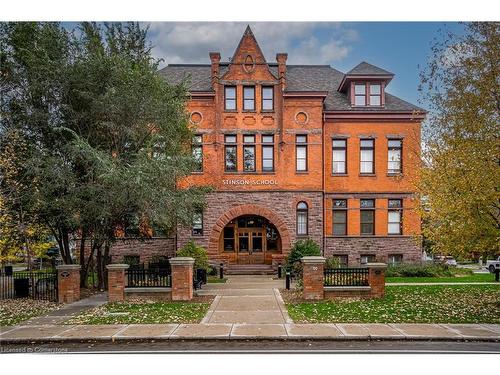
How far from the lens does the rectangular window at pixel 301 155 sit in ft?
90.1

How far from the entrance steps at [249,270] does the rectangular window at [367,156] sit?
8.54m

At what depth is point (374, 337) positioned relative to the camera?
10.2 metres

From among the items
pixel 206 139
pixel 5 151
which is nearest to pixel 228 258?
pixel 206 139

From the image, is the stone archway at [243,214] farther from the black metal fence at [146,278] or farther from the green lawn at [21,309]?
the green lawn at [21,309]

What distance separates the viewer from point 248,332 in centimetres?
1066

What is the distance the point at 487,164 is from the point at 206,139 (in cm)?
1770

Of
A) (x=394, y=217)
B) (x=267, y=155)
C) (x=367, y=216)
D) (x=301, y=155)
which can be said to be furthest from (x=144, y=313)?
(x=394, y=217)

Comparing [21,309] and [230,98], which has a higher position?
[230,98]

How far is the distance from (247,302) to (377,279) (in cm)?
465

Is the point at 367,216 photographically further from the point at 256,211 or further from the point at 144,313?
the point at 144,313

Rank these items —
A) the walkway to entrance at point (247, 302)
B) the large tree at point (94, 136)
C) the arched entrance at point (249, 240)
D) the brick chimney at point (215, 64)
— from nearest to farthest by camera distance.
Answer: the walkway to entrance at point (247, 302), the large tree at point (94, 136), the brick chimney at point (215, 64), the arched entrance at point (249, 240)

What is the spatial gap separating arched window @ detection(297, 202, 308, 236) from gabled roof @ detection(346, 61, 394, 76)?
8.75 m

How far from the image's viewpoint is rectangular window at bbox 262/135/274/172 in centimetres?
2745

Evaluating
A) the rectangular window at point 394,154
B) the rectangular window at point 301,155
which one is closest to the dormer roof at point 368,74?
the rectangular window at point 394,154
